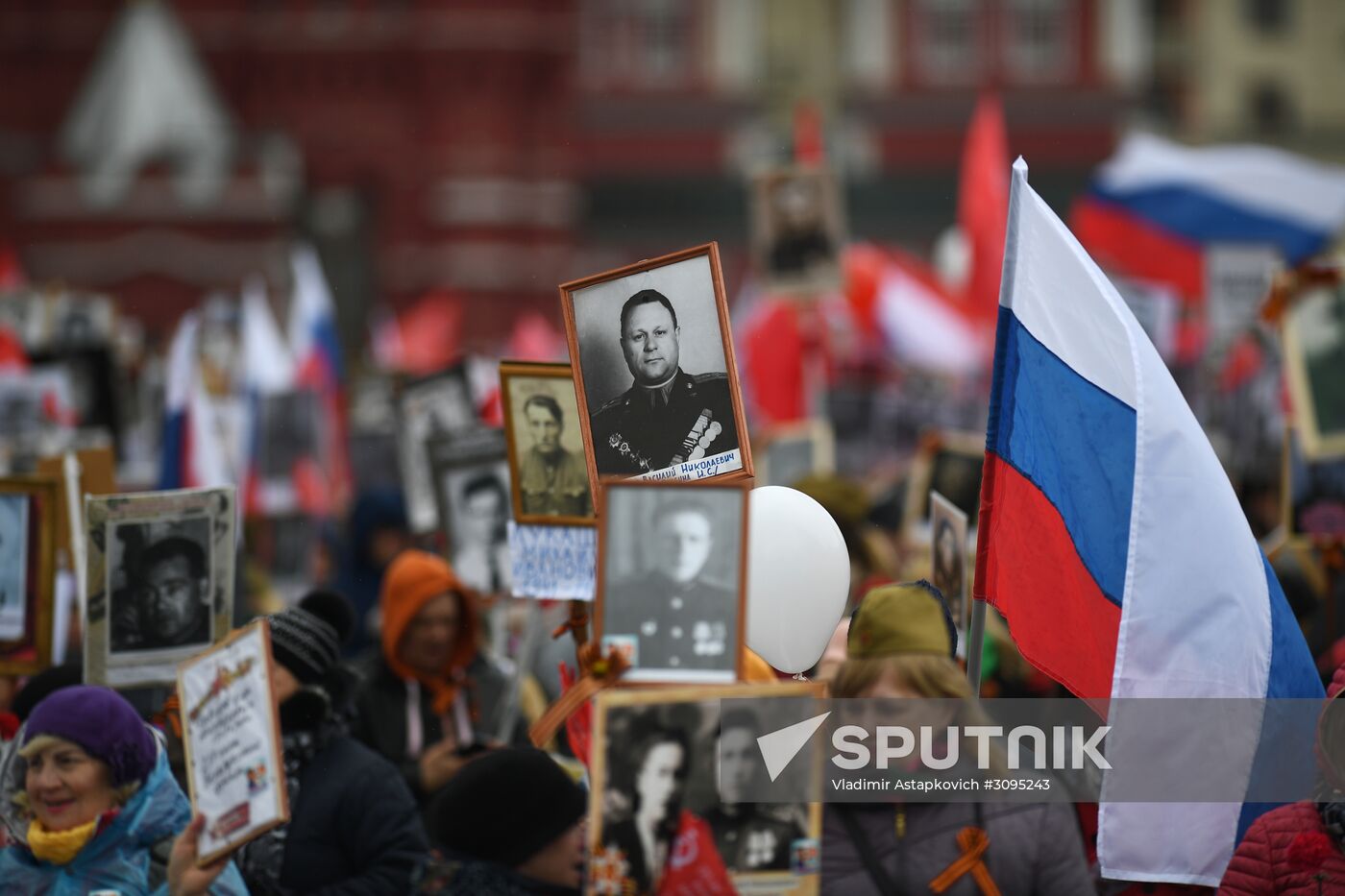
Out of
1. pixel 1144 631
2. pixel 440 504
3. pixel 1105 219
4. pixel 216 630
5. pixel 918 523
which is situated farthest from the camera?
pixel 1105 219

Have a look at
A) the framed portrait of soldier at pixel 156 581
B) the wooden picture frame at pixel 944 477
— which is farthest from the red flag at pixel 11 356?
the framed portrait of soldier at pixel 156 581

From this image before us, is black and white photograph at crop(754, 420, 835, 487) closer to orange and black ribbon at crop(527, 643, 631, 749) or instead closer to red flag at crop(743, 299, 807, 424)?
red flag at crop(743, 299, 807, 424)

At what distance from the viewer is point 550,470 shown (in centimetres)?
470

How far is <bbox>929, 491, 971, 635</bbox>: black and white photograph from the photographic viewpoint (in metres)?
5.11

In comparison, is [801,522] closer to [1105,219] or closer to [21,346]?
[21,346]

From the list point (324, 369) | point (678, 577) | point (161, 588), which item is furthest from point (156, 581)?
point (324, 369)

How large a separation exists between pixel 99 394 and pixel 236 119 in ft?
76.2

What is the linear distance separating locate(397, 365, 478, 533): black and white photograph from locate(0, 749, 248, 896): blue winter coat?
4035 millimetres

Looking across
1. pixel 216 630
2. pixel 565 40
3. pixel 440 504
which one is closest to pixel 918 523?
pixel 440 504

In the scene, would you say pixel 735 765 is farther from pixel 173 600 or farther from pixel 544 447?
pixel 173 600

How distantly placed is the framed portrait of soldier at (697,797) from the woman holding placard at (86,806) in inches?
47.2

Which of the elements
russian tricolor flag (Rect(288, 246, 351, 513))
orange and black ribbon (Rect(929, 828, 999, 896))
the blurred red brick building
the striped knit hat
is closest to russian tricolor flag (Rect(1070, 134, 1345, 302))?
russian tricolor flag (Rect(288, 246, 351, 513))

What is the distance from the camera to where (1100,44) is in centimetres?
3947

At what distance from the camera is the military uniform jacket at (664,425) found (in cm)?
405
